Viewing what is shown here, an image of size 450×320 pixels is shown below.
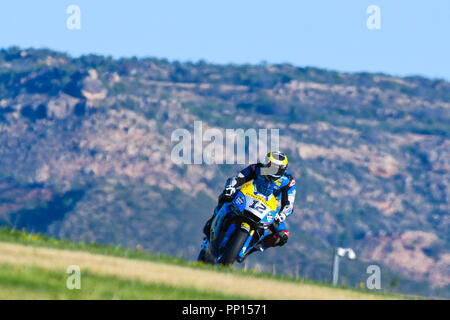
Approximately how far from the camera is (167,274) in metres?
15.8

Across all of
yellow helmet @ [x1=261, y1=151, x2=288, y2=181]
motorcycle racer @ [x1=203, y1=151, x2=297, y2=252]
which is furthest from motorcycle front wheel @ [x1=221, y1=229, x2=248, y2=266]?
yellow helmet @ [x1=261, y1=151, x2=288, y2=181]

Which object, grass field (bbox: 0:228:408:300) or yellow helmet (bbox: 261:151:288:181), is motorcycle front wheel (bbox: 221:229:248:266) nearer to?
yellow helmet (bbox: 261:151:288:181)

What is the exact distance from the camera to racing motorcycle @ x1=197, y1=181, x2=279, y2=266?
21.0m

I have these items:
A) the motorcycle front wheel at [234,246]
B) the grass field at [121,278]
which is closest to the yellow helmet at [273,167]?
the motorcycle front wheel at [234,246]

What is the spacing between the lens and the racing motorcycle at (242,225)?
21.0 meters

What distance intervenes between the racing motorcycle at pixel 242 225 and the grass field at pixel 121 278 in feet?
6.23

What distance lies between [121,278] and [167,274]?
1.39 m

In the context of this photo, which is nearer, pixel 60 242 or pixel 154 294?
pixel 154 294

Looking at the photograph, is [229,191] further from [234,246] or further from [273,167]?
[234,246]
